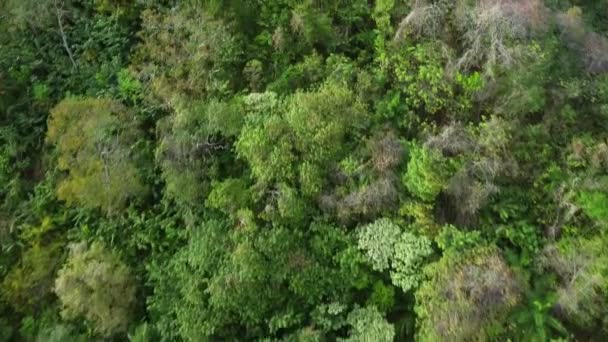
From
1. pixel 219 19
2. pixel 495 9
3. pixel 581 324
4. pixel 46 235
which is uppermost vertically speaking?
pixel 495 9

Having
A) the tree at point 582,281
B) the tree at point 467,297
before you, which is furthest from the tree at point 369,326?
the tree at point 582,281

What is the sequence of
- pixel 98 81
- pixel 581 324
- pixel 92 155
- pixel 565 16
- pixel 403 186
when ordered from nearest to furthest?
pixel 581 324 < pixel 403 186 < pixel 92 155 < pixel 565 16 < pixel 98 81

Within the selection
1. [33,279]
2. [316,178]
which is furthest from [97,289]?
[316,178]

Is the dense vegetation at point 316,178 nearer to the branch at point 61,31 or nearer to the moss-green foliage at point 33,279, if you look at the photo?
the moss-green foliage at point 33,279

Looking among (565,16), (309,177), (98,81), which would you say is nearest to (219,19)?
(98,81)

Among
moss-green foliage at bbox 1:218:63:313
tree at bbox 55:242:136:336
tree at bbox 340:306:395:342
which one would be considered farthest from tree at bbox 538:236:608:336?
moss-green foliage at bbox 1:218:63:313

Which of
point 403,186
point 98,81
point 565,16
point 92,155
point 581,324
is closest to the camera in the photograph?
point 581,324

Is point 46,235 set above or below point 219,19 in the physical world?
below

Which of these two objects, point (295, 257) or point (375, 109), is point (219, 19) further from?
point (295, 257)
